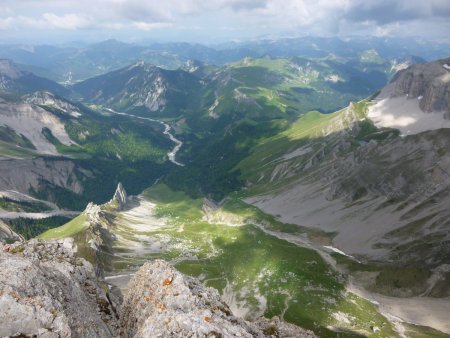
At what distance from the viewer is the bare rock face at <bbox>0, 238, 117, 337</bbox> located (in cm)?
3250

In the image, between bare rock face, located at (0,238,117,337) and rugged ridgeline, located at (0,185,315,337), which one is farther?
rugged ridgeline, located at (0,185,315,337)

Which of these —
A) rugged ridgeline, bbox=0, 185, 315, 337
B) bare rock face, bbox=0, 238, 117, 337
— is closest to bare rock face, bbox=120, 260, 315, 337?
rugged ridgeline, bbox=0, 185, 315, 337

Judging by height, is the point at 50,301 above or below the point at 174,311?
above

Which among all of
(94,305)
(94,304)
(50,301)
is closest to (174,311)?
(50,301)

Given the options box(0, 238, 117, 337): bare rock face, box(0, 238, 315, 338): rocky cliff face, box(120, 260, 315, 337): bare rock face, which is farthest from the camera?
box(120, 260, 315, 337): bare rock face

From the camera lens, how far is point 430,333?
459 feet

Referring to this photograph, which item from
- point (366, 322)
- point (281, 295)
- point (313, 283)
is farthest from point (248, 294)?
point (366, 322)

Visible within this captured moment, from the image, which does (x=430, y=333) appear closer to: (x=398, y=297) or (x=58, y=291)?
(x=398, y=297)

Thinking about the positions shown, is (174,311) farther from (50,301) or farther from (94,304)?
(94,304)

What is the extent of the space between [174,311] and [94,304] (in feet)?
44.6

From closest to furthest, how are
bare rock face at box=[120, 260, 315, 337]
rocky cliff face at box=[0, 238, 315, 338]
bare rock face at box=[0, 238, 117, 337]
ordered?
bare rock face at box=[0, 238, 117, 337] < rocky cliff face at box=[0, 238, 315, 338] < bare rock face at box=[120, 260, 315, 337]

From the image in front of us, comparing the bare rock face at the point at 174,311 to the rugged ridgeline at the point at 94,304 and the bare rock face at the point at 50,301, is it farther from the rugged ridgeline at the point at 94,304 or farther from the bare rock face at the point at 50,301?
the bare rock face at the point at 50,301

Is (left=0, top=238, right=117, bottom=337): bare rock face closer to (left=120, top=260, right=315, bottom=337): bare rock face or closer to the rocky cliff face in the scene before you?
the rocky cliff face

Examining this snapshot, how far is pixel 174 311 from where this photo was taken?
36.3 meters
